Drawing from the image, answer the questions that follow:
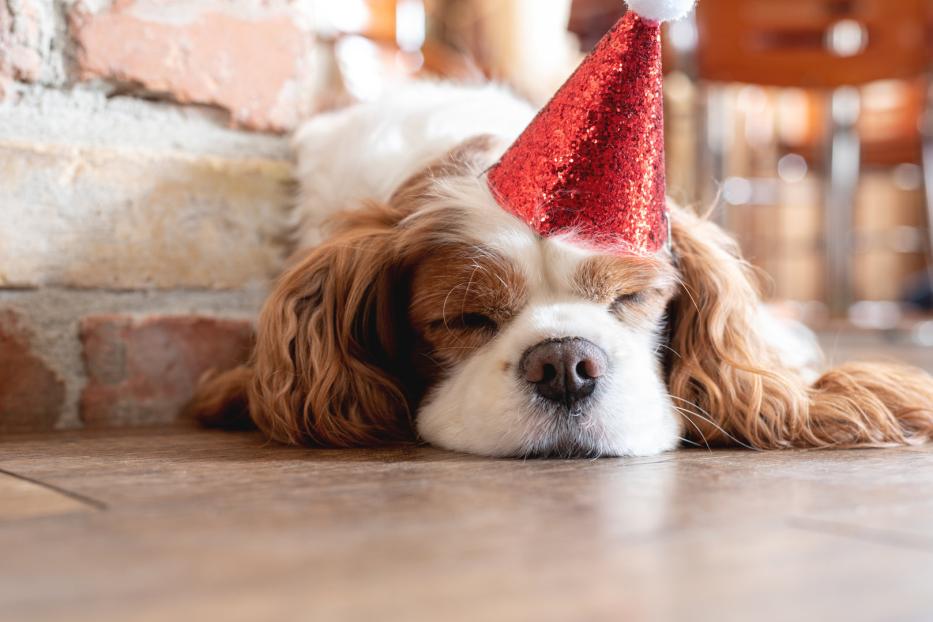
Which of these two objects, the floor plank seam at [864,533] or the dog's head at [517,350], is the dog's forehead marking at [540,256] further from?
the floor plank seam at [864,533]

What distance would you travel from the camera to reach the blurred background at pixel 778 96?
3.30 m

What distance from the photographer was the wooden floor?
0.65m

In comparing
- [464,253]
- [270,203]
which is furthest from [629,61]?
[270,203]

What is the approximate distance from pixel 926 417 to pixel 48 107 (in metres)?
1.39

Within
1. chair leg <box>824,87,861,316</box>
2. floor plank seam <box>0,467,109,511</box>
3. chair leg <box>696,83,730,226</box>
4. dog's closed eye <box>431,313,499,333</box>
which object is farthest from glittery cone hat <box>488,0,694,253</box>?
chair leg <box>824,87,861,316</box>

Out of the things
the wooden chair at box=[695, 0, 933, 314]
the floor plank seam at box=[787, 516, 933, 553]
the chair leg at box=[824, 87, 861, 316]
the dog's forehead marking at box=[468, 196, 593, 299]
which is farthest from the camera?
the chair leg at box=[824, 87, 861, 316]

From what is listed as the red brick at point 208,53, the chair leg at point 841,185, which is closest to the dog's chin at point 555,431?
the red brick at point 208,53

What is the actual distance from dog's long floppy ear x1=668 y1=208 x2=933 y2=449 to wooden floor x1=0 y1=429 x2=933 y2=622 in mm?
235

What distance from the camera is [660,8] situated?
1326 mm

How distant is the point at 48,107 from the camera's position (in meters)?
1.59

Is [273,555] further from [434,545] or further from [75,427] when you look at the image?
[75,427]

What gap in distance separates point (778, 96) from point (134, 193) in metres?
6.39

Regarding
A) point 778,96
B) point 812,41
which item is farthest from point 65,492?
point 778,96

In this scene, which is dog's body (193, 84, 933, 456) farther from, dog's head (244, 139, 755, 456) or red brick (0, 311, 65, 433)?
red brick (0, 311, 65, 433)
